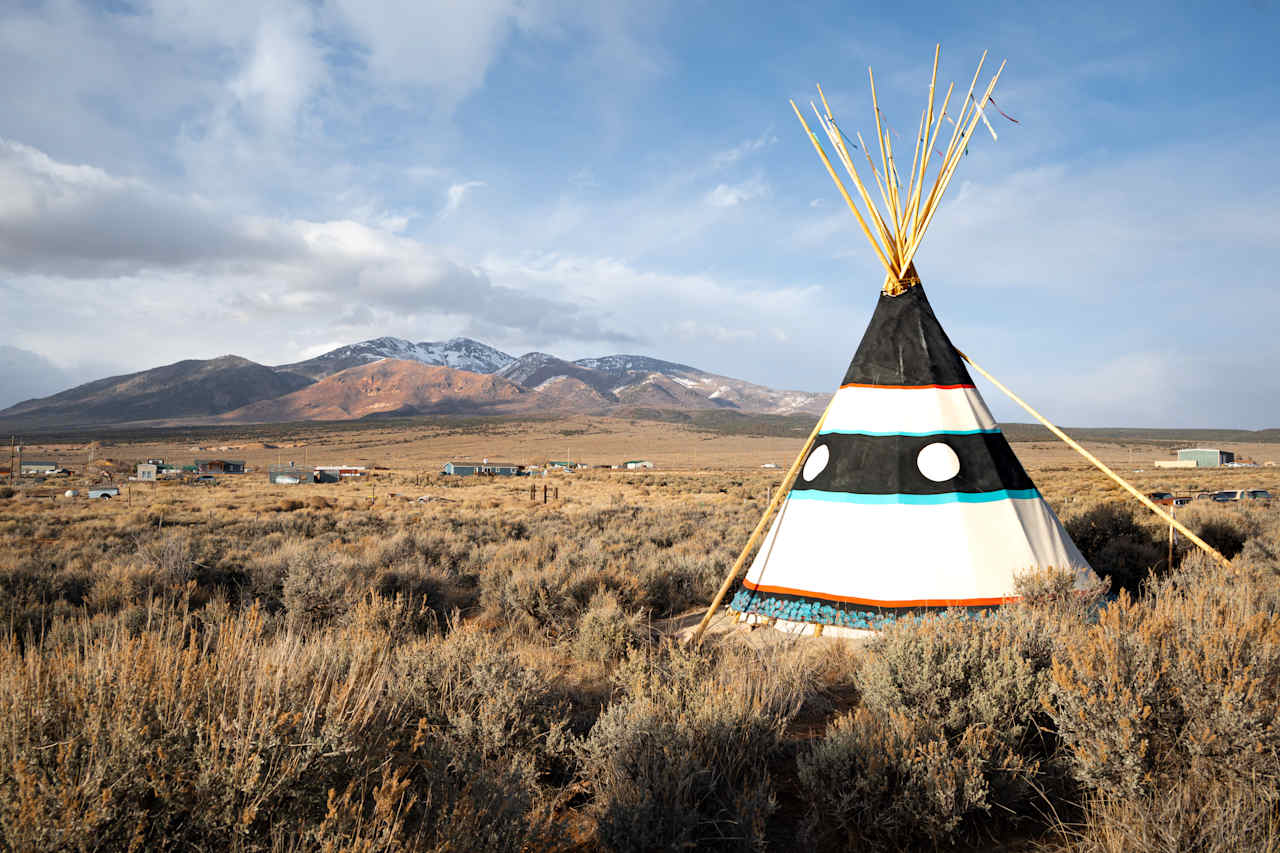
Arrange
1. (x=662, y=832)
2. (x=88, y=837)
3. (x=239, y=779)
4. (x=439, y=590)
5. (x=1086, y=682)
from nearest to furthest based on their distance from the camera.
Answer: (x=88, y=837)
(x=239, y=779)
(x=662, y=832)
(x=1086, y=682)
(x=439, y=590)

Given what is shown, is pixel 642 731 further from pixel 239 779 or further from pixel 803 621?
pixel 803 621

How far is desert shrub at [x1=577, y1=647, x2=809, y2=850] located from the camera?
9.52 feet

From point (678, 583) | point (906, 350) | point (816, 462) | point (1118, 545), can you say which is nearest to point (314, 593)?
point (678, 583)

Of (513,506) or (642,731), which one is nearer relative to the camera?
(642,731)

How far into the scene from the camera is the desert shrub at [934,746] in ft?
10.2

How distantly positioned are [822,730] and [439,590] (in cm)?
577

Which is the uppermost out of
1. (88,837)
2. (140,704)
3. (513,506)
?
(140,704)

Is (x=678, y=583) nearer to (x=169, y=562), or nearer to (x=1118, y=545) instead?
(x=1118, y=545)

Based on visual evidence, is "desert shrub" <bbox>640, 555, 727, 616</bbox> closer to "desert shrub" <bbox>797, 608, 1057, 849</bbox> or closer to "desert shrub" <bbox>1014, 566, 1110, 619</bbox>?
"desert shrub" <bbox>1014, 566, 1110, 619</bbox>

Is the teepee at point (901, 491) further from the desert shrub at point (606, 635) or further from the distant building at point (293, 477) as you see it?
the distant building at point (293, 477)

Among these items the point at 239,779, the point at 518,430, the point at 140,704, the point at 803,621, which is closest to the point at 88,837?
the point at 239,779

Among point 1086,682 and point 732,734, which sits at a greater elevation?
point 1086,682

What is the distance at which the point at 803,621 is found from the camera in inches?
263

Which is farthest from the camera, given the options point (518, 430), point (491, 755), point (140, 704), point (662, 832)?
point (518, 430)
